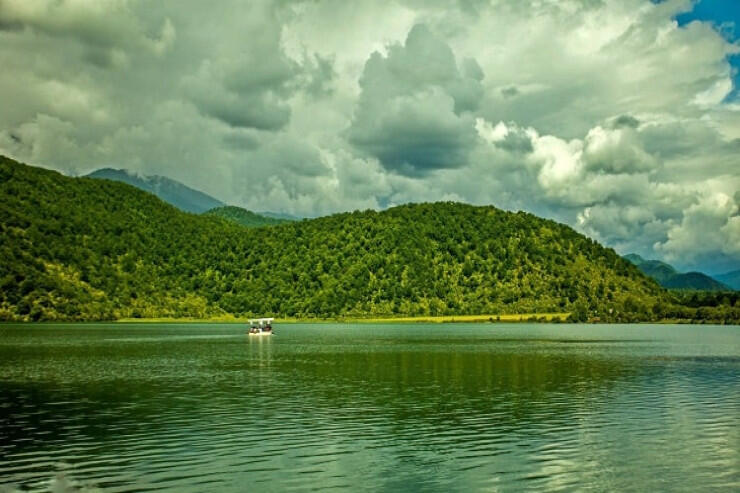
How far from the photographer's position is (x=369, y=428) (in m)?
45.8

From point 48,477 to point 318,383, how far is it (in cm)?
4128

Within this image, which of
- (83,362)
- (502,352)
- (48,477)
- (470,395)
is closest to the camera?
(48,477)

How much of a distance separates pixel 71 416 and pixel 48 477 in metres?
18.6

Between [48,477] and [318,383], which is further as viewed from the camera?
[318,383]

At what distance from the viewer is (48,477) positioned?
3266cm

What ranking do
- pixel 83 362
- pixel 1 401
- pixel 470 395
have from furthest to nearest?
1. pixel 83 362
2. pixel 470 395
3. pixel 1 401

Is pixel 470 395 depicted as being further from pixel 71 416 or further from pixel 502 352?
pixel 502 352

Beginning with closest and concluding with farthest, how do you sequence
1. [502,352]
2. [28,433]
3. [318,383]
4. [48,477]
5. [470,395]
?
1. [48,477]
2. [28,433]
3. [470,395]
4. [318,383]
5. [502,352]

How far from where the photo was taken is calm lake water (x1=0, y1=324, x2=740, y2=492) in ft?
108

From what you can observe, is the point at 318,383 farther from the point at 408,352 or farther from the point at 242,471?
the point at 408,352

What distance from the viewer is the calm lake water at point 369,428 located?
33.0 meters

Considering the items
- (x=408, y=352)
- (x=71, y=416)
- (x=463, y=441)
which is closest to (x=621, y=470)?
(x=463, y=441)

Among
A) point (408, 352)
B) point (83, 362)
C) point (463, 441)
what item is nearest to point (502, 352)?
point (408, 352)

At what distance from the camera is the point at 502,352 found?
405 ft
